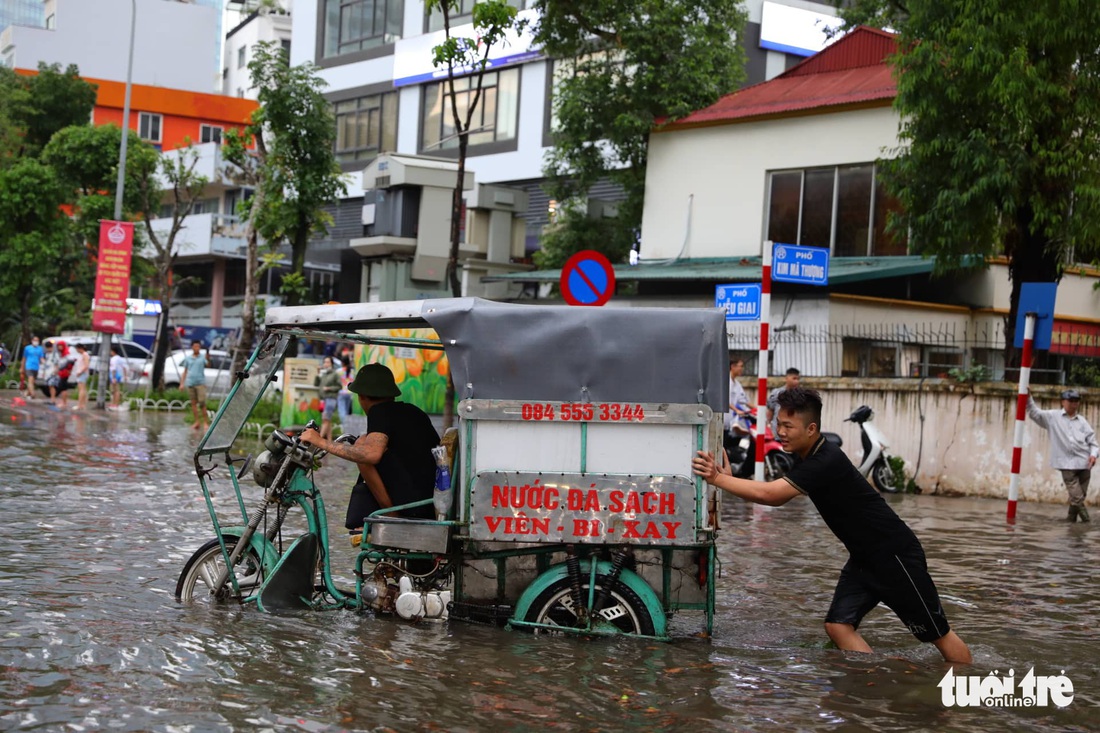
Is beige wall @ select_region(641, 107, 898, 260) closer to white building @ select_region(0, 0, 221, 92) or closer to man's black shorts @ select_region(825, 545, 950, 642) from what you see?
man's black shorts @ select_region(825, 545, 950, 642)

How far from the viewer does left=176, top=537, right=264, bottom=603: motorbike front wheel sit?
8242 mm

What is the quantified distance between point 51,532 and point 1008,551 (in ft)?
29.4

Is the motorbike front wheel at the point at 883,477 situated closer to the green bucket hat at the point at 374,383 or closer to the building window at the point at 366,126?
the green bucket hat at the point at 374,383

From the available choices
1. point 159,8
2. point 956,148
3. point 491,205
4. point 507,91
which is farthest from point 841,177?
point 159,8

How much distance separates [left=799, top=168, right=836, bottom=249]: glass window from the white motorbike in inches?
309

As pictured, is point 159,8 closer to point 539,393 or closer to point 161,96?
point 161,96

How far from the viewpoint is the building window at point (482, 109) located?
42.8 metres

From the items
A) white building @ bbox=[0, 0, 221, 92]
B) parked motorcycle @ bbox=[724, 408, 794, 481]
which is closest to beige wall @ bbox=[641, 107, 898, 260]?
parked motorcycle @ bbox=[724, 408, 794, 481]

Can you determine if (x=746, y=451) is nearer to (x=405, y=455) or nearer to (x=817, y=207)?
(x=817, y=207)

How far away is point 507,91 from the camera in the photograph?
1689 inches

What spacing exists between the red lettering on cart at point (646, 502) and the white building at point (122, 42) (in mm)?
69131

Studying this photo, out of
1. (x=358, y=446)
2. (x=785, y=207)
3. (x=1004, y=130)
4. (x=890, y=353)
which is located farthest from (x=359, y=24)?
(x=358, y=446)

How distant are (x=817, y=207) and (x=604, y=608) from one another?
842 inches

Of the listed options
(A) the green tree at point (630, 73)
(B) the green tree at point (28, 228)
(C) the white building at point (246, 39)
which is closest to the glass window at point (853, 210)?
(A) the green tree at point (630, 73)
